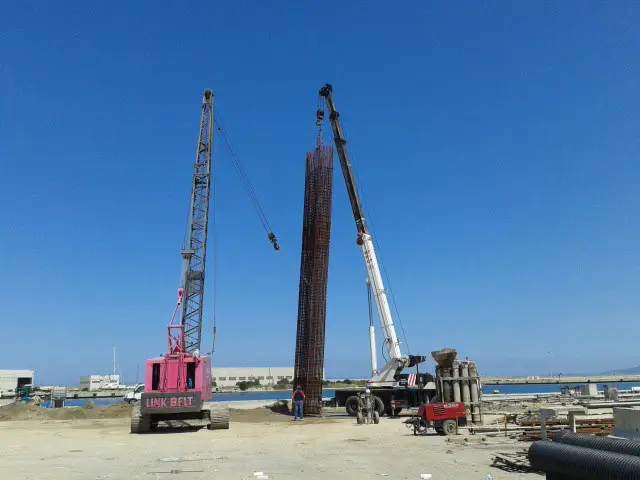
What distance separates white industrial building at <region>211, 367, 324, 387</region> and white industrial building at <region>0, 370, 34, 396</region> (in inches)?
2768

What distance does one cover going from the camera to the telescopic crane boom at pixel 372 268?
34062 mm

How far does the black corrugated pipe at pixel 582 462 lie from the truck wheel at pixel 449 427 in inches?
524

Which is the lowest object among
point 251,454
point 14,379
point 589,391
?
point 251,454

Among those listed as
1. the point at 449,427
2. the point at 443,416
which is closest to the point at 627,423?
the point at 443,416

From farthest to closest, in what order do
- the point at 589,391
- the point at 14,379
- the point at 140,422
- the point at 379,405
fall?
1. the point at 14,379
2. the point at 589,391
3. the point at 379,405
4. the point at 140,422

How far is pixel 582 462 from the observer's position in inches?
274

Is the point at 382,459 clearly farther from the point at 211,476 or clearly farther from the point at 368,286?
the point at 368,286

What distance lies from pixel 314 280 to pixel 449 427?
17.7 metres

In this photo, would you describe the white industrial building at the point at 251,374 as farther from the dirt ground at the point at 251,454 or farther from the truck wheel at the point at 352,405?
the dirt ground at the point at 251,454

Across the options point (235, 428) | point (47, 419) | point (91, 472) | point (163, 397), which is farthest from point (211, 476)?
point (47, 419)

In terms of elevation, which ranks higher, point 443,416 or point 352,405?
point 443,416

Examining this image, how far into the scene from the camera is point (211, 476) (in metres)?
12.4

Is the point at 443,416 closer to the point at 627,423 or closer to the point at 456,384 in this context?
the point at 456,384

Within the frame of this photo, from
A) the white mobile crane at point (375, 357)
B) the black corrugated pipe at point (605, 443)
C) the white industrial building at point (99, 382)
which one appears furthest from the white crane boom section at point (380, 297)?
the white industrial building at point (99, 382)
